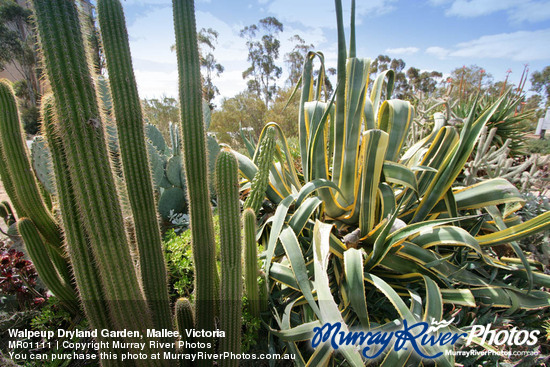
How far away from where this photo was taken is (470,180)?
216cm

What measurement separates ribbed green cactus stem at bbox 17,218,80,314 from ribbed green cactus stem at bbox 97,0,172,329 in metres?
0.55

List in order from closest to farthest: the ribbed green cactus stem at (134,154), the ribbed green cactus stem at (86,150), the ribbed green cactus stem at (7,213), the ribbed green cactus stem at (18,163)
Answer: the ribbed green cactus stem at (86,150), the ribbed green cactus stem at (134,154), the ribbed green cactus stem at (18,163), the ribbed green cactus stem at (7,213)

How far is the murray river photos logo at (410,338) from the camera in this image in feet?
4.03

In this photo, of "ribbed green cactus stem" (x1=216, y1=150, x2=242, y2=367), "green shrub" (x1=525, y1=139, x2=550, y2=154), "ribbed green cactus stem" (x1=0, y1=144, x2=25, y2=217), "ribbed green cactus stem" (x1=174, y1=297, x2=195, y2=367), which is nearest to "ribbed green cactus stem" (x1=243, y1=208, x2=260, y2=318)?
"ribbed green cactus stem" (x1=216, y1=150, x2=242, y2=367)

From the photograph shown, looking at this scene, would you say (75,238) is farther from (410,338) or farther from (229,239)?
(410,338)

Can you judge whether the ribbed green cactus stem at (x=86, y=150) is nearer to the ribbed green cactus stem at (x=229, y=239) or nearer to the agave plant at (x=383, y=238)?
the ribbed green cactus stem at (x=229, y=239)

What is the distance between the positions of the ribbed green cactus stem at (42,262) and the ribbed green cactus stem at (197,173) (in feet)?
2.46

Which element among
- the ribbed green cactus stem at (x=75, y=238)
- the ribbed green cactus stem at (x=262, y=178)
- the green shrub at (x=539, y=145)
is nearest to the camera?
the ribbed green cactus stem at (x=75, y=238)

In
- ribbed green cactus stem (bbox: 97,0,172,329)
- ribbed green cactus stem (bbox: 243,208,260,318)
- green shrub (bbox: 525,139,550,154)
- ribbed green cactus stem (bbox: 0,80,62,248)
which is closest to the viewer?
ribbed green cactus stem (bbox: 97,0,172,329)

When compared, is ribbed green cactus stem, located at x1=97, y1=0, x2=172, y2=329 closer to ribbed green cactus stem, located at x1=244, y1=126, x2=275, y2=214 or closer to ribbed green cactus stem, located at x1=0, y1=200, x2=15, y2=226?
ribbed green cactus stem, located at x1=244, y1=126, x2=275, y2=214

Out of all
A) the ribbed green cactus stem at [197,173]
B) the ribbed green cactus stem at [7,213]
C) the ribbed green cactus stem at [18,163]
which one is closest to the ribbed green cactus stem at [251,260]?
the ribbed green cactus stem at [197,173]

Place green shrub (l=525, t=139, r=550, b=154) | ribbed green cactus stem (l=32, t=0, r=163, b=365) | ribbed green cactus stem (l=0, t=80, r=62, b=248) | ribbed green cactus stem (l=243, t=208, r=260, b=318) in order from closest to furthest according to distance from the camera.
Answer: ribbed green cactus stem (l=32, t=0, r=163, b=365), ribbed green cactus stem (l=243, t=208, r=260, b=318), ribbed green cactus stem (l=0, t=80, r=62, b=248), green shrub (l=525, t=139, r=550, b=154)

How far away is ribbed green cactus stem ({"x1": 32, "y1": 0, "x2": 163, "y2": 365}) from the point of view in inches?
36.4

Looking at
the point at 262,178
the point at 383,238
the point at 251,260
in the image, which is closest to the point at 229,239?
the point at 251,260
